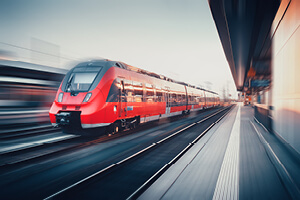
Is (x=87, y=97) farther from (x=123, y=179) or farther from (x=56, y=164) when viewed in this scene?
(x=123, y=179)

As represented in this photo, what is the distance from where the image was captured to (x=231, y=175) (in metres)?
4.08

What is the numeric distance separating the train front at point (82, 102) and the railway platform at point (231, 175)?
3428 mm

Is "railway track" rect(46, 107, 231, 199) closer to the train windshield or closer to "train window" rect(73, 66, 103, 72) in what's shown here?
the train windshield

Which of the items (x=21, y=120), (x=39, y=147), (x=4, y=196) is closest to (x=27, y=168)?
(x=4, y=196)

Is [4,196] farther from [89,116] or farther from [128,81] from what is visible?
[128,81]

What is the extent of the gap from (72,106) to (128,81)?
2696 mm

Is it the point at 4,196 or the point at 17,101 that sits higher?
the point at 17,101

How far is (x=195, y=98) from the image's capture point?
22.5 m

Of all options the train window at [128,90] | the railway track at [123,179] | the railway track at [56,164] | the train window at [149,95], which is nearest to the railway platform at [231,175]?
the railway track at [123,179]

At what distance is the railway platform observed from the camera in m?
3.26

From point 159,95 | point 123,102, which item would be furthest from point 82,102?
point 159,95

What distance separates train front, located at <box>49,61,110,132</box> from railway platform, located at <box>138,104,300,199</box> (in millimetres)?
3428

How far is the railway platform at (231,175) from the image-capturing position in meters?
3.26

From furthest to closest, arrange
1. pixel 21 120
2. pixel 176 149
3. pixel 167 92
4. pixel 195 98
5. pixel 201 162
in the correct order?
pixel 195 98 < pixel 167 92 < pixel 21 120 < pixel 176 149 < pixel 201 162
